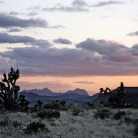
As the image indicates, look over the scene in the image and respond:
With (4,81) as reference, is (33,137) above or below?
below

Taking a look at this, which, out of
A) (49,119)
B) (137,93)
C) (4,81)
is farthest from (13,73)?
(137,93)

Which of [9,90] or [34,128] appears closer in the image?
[34,128]

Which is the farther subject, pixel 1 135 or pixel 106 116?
pixel 106 116

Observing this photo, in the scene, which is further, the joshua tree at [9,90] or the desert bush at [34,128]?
the joshua tree at [9,90]

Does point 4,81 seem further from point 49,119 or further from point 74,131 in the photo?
point 74,131

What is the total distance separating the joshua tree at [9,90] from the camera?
3481 centimetres

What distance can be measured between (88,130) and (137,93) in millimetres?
70220

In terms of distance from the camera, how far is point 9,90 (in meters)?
35.6

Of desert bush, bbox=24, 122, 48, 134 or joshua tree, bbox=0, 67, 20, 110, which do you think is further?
joshua tree, bbox=0, 67, 20, 110

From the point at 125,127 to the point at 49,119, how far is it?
5.95 meters

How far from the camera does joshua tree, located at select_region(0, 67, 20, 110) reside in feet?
114

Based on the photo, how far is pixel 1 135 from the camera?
16594mm

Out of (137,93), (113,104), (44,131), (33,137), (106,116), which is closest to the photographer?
(33,137)

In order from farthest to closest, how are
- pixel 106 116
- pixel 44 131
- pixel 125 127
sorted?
pixel 106 116
pixel 125 127
pixel 44 131
